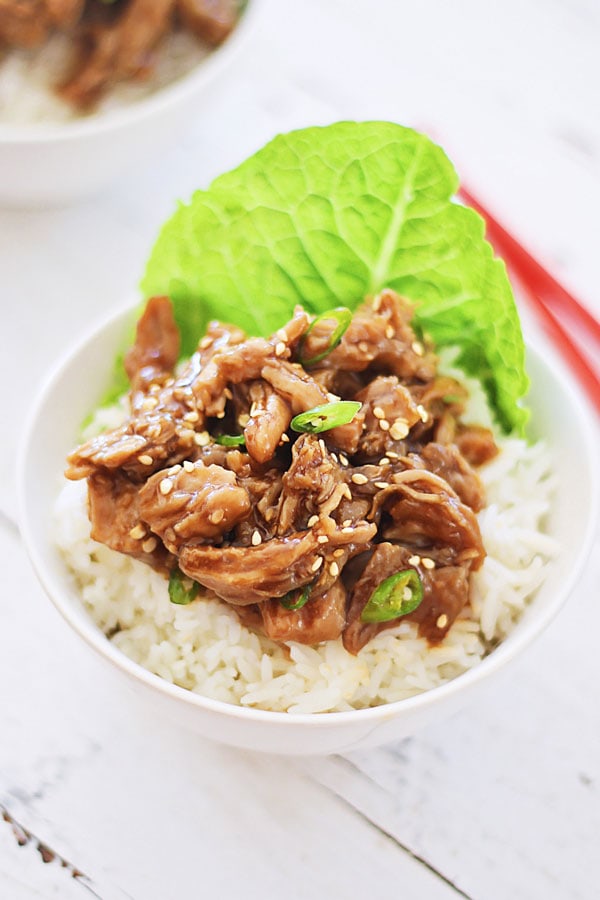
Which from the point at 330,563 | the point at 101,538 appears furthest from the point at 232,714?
the point at 101,538

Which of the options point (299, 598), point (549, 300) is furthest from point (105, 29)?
point (299, 598)

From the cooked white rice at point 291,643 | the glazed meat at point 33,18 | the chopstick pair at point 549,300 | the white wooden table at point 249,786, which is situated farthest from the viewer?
the glazed meat at point 33,18

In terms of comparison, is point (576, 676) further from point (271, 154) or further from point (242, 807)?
point (271, 154)

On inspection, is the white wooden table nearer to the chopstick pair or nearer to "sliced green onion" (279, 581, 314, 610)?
the chopstick pair

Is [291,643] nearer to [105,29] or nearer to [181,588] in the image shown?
[181,588]

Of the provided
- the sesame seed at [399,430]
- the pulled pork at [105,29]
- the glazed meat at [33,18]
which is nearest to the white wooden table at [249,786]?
the sesame seed at [399,430]

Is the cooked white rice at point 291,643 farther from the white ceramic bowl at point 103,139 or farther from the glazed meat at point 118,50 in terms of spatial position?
the glazed meat at point 118,50
